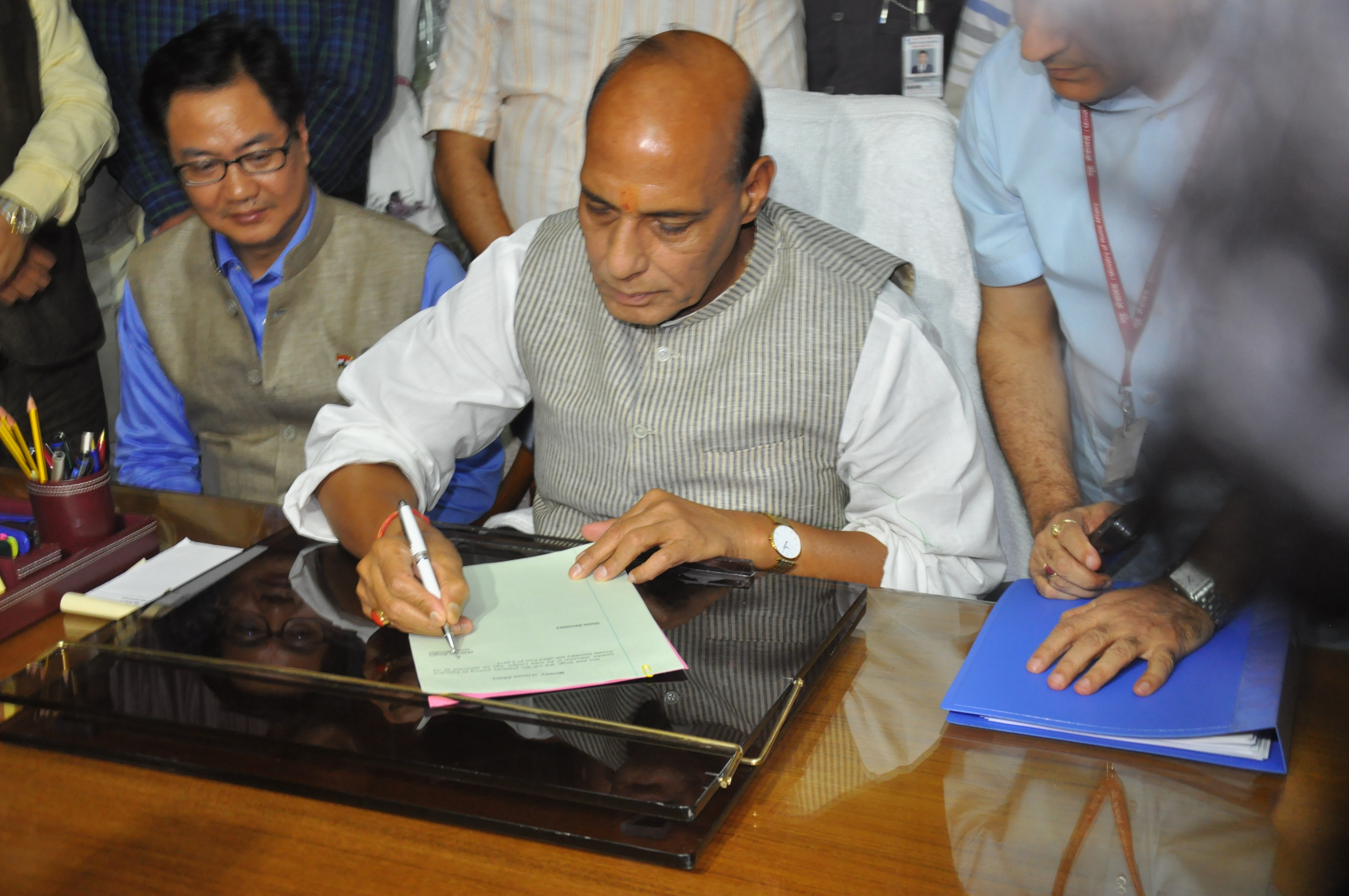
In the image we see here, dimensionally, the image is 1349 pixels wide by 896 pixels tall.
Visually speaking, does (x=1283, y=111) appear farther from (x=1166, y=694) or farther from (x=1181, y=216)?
(x=1166, y=694)

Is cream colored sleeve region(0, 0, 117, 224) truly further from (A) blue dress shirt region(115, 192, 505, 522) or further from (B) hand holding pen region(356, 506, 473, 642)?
(B) hand holding pen region(356, 506, 473, 642)

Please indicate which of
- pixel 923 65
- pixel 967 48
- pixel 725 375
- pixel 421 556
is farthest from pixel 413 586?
pixel 923 65

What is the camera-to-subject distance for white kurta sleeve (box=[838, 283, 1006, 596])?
A: 1371 mm

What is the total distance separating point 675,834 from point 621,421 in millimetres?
747

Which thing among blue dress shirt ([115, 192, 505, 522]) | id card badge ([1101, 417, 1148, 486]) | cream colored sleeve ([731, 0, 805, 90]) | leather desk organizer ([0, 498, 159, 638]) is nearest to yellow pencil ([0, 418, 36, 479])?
leather desk organizer ([0, 498, 159, 638])

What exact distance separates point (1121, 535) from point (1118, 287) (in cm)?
21

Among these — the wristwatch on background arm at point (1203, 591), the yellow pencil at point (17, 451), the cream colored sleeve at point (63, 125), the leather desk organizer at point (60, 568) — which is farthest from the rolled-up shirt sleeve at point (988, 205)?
the cream colored sleeve at point (63, 125)

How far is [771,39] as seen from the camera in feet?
6.77

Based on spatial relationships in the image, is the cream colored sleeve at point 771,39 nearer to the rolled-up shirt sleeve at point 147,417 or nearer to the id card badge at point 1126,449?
the rolled-up shirt sleeve at point 147,417

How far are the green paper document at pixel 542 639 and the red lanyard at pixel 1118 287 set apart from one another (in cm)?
61

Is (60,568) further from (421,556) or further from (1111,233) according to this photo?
(1111,233)

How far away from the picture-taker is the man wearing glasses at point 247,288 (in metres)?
1.86

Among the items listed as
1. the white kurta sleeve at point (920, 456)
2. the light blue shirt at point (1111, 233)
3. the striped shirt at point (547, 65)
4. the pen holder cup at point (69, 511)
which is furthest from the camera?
the striped shirt at point (547, 65)

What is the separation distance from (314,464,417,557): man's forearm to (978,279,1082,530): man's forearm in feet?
2.44
